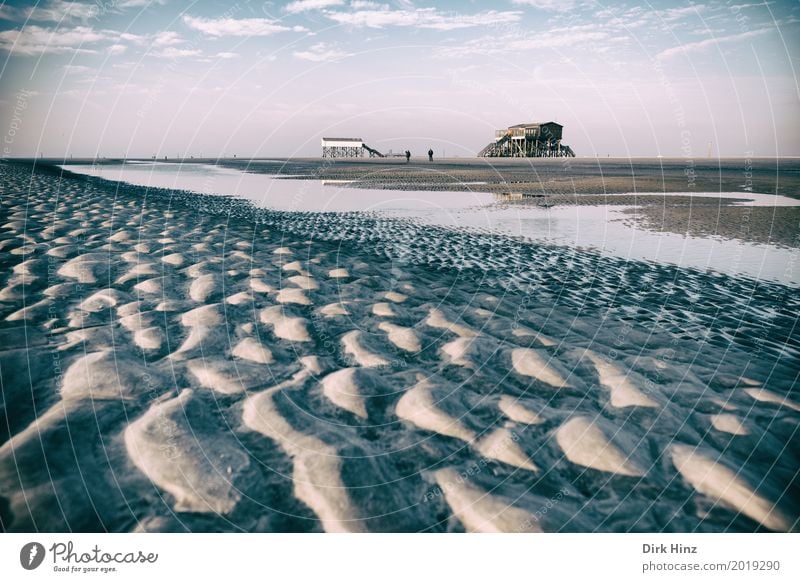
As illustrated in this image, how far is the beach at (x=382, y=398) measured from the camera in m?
2.70

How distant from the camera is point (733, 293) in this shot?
766 centimetres

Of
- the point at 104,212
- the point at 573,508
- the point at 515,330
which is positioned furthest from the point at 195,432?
the point at 104,212

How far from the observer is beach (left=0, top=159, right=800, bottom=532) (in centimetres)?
270

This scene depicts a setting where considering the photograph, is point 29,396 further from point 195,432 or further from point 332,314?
point 332,314

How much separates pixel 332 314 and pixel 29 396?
123 inches
